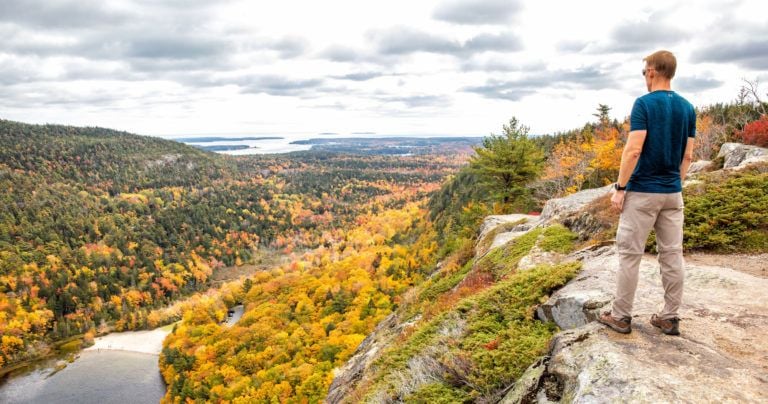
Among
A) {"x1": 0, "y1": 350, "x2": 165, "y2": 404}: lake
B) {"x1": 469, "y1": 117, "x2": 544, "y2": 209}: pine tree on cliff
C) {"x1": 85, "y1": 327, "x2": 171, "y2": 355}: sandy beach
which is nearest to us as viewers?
{"x1": 469, "y1": 117, "x2": 544, "y2": 209}: pine tree on cliff

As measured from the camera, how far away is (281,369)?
61.7 m

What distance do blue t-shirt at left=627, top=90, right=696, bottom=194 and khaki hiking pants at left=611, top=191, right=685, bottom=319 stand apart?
183 millimetres

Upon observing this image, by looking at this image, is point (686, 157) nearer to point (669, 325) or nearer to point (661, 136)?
point (661, 136)

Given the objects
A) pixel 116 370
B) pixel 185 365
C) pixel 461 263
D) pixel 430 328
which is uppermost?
pixel 430 328

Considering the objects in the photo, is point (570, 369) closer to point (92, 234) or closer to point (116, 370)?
point (116, 370)

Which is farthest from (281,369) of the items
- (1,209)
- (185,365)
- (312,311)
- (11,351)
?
(1,209)

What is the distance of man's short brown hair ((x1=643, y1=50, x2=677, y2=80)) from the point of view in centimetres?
533

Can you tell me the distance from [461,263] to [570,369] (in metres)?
16.9

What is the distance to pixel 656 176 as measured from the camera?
546 centimetres

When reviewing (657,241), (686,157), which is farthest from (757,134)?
(657,241)

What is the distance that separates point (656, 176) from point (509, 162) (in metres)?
31.9

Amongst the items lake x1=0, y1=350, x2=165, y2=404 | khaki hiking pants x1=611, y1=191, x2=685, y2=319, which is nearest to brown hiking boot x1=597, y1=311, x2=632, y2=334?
khaki hiking pants x1=611, y1=191, x2=685, y2=319

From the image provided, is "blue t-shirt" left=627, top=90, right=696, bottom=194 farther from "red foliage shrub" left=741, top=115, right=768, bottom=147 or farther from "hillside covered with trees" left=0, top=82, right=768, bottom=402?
"red foliage shrub" left=741, top=115, right=768, bottom=147

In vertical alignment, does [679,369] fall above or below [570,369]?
above
